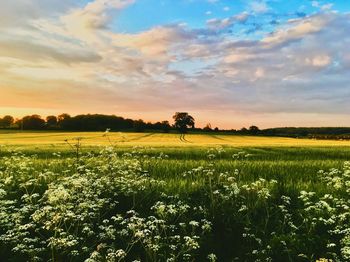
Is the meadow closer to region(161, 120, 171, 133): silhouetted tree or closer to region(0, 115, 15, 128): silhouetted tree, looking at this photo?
region(161, 120, 171, 133): silhouetted tree

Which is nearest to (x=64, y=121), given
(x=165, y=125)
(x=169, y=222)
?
(x=165, y=125)

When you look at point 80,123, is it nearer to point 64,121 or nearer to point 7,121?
point 64,121

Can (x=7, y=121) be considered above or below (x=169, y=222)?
above

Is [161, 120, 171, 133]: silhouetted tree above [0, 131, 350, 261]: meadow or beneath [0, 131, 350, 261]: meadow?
above

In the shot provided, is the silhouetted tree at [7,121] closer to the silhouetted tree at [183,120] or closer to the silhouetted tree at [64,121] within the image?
the silhouetted tree at [64,121]

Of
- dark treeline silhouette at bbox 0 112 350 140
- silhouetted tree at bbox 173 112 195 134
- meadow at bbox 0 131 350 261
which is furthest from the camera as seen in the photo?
silhouetted tree at bbox 173 112 195 134

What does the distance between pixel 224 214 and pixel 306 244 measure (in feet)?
7.30

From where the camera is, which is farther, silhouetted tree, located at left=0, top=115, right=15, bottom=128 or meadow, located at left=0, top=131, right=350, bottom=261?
silhouetted tree, located at left=0, top=115, right=15, bottom=128

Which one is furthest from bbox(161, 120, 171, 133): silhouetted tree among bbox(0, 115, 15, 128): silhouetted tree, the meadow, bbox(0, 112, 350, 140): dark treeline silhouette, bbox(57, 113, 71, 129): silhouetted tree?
the meadow

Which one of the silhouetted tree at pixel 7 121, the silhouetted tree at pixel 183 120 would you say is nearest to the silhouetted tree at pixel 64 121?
the silhouetted tree at pixel 7 121

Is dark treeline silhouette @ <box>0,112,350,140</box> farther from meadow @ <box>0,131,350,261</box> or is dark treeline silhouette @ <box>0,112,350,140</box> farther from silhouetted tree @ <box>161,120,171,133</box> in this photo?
meadow @ <box>0,131,350,261</box>

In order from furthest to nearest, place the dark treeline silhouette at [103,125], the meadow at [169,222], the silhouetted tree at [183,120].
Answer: the silhouetted tree at [183,120] → the dark treeline silhouette at [103,125] → the meadow at [169,222]

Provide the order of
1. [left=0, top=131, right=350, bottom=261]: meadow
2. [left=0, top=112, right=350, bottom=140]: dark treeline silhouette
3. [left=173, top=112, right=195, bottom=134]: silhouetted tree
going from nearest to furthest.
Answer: [left=0, top=131, right=350, bottom=261]: meadow
[left=0, top=112, right=350, bottom=140]: dark treeline silhouette
[left=173, top=112, right=195, bottom=134]: silhouetted tree

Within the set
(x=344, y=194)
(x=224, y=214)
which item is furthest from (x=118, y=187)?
(x=344, y=194)
